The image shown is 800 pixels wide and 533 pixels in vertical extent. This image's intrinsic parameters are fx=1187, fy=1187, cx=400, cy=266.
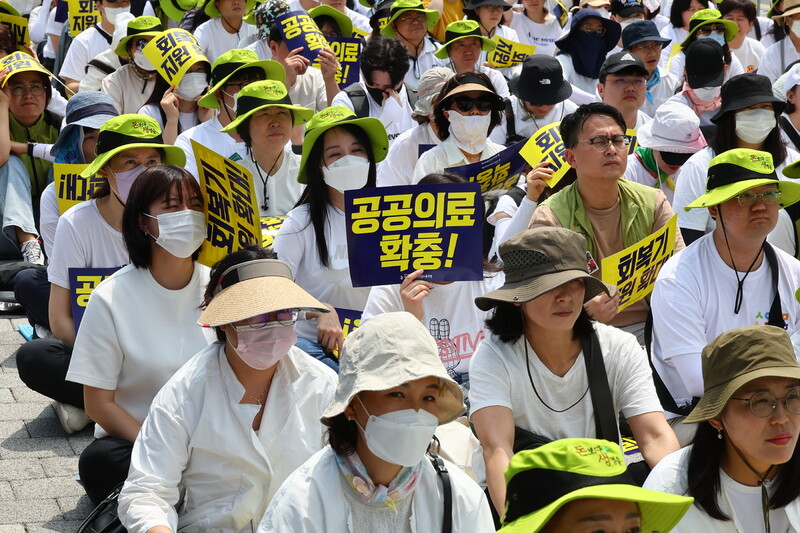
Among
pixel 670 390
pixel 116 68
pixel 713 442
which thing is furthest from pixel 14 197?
pixel 713 442

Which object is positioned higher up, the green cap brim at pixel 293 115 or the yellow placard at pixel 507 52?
the yellow placard at pixel 507 52

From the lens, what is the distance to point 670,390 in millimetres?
5312

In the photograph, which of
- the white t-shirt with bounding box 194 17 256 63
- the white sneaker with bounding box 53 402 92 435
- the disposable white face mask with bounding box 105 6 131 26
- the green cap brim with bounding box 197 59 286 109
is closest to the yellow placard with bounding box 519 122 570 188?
the green cap brim with bounding box 197 59 286 109

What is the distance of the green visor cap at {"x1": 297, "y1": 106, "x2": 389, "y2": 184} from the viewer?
6219 millimetres

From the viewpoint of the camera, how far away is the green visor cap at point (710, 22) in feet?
35.8

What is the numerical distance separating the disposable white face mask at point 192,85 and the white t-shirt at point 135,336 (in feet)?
12.6

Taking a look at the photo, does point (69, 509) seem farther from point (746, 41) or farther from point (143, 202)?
point (746, 41)

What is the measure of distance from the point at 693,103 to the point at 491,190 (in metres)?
3.18

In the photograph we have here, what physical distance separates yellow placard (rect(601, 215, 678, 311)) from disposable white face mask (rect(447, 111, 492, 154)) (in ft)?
7.07

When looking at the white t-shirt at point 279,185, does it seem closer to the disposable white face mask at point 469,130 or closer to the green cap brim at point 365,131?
the green cap brim at point 365,131

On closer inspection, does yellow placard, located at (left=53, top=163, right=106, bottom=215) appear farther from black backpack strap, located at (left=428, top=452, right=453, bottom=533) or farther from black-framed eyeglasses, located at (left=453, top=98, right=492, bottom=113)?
black backpack strap, located at (left=428, top=452, right=453, bottom=533)

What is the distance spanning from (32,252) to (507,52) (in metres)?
4.75

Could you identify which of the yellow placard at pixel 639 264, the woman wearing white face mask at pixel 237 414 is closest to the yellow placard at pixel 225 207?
the woman wearing white face mask at pixel 237 414

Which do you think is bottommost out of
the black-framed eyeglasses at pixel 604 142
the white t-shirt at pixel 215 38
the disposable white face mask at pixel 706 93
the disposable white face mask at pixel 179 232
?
the disposable white face mask at pixel 179 232
